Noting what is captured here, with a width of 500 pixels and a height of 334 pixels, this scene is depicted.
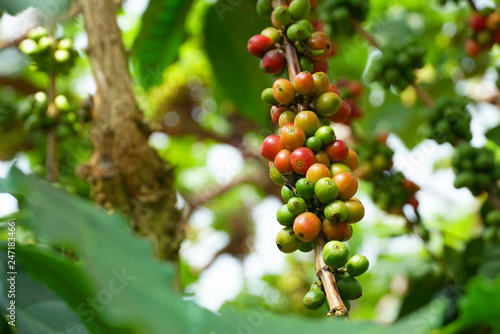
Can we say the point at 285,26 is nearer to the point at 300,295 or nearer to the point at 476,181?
the point at 476,181

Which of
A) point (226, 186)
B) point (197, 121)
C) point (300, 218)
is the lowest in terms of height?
point (226, 186)

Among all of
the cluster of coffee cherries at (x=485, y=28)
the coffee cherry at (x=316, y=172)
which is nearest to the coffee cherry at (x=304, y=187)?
the coffee cherry at (x=316, y=172)

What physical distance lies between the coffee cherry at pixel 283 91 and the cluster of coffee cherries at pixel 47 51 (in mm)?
1243

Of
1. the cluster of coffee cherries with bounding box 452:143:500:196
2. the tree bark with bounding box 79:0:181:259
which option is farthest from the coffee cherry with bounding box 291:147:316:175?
the cluster of coffee cherries with bounding box 452:143:500:196

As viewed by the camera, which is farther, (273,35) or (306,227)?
(273,35)

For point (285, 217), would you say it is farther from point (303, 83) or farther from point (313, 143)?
point (303, 83)

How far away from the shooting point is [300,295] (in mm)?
3711

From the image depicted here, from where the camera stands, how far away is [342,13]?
2.08 m

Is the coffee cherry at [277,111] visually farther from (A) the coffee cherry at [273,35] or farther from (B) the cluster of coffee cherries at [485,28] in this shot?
(B) the cluster of coffee cherries at [485,28]

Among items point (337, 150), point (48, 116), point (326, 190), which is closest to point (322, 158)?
point (337, 150)

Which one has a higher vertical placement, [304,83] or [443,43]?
[304,83]

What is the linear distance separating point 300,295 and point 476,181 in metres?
2.11

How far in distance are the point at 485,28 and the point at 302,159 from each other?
1.63 metres

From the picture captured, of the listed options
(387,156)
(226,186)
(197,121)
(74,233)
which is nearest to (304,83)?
(74,233)
